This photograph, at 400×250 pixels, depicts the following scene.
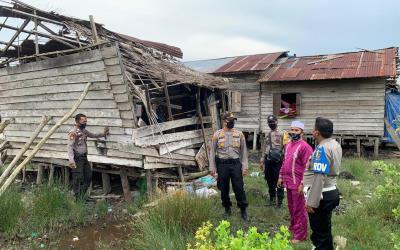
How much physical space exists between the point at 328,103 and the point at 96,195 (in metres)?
10.6

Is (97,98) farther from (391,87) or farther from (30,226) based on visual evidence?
(391,87)

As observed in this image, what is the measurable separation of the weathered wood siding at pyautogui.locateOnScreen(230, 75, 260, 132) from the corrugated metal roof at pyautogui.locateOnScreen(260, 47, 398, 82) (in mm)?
1031

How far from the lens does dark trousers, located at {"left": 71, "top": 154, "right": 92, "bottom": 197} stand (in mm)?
7352

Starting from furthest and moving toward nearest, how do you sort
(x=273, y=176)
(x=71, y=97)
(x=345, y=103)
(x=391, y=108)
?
(x=345, y=103), (x=391, y=108), (x=71, y=97), (x=273, y=176)

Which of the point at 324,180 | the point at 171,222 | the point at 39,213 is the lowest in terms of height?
the point at 39,213

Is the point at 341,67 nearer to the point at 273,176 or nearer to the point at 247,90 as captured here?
the point at 247,90

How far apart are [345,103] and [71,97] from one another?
1112 cm

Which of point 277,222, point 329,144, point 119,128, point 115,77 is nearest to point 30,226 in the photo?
point 119,128

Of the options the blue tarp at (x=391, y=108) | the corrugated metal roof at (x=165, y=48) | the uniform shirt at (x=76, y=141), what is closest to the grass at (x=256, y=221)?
the uniform shirt at (x=76, y=141)

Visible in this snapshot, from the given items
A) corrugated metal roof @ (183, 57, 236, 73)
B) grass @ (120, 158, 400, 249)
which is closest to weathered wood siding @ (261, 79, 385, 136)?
corrugated metal roof @ (183, 57, 236, 73)

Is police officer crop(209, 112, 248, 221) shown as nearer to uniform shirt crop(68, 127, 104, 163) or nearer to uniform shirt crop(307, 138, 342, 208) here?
uniform shirt crop(307, 138, 342, 208)

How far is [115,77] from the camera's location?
7281 millimetres

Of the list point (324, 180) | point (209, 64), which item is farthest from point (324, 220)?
point (209, 64)

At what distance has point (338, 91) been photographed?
585 inches
